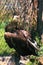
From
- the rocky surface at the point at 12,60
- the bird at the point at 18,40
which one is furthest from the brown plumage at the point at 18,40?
the rocky surface at the point at 12,60

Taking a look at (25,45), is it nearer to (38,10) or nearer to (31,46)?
(31,46)

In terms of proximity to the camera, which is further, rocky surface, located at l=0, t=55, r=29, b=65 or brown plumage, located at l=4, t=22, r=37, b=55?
rocky surface, located at l=0, t=55, r=29, b=65

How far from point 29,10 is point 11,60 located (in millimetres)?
2595

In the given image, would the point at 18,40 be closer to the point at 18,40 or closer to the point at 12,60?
the point at 18,40

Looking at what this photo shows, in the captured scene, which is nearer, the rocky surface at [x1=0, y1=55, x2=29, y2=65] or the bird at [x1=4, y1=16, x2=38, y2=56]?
the bird at [x1=4, y1=16, x2=38, y2=56]

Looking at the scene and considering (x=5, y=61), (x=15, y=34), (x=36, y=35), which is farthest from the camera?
(x=36, y=35)

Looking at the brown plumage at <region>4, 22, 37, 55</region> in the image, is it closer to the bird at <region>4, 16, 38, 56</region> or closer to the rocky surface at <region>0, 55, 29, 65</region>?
the bird at <region>4, 16, 38, 56</region>

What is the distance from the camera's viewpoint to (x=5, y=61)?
237 inches

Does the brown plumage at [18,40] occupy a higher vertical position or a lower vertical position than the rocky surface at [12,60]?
higher

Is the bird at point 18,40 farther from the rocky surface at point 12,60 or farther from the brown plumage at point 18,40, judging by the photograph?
the rocky surface at point 12,60

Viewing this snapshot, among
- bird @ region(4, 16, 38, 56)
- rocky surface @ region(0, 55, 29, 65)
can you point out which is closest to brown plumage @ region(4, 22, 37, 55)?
bird @ region(4, 16, 38, 56)

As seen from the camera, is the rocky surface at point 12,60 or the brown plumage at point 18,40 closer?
the brown plumage at point 18,40

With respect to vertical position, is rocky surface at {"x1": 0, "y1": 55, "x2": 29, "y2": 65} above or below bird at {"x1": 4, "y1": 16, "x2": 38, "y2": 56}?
below

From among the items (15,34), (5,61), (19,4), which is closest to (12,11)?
(19,4)
